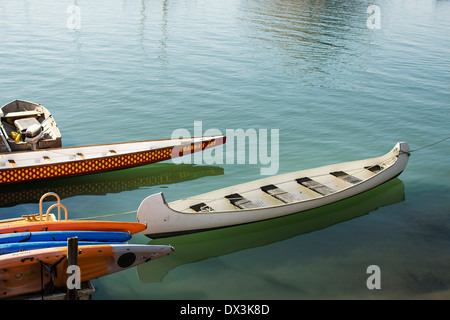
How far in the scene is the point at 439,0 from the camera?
264ft

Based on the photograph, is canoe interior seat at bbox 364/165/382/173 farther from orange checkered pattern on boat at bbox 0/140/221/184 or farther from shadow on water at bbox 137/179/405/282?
orange checkered pattern on boat at bbox 0/140/221/184

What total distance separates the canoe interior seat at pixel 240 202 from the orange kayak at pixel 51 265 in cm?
465

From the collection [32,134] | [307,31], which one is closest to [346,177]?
[32,134]

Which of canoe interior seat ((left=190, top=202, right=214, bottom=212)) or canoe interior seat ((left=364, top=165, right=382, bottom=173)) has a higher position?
canoe interior seat ((left=364, top=165, right=382, bottom=173))

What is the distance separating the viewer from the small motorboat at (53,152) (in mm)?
17797

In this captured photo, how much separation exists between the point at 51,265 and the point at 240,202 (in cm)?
690

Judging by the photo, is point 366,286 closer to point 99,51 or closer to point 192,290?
point 192,290

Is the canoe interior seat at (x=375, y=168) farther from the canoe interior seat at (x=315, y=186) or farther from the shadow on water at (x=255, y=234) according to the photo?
the canoe interior seat at (x=315, y=186)

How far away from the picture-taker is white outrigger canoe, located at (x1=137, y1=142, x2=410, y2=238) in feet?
48.7

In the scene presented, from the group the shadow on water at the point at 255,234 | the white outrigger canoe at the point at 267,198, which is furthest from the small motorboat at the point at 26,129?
the shadow on water at the point at 255,234

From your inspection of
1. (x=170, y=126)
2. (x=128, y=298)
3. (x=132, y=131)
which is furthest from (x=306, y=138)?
(x=128, y=298)

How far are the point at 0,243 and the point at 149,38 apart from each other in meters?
33.0

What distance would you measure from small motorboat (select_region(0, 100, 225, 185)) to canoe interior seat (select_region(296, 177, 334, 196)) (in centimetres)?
431

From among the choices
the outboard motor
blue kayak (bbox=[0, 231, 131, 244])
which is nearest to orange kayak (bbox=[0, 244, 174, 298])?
blue kayak (bbox=[0, 231, 131, 244])
